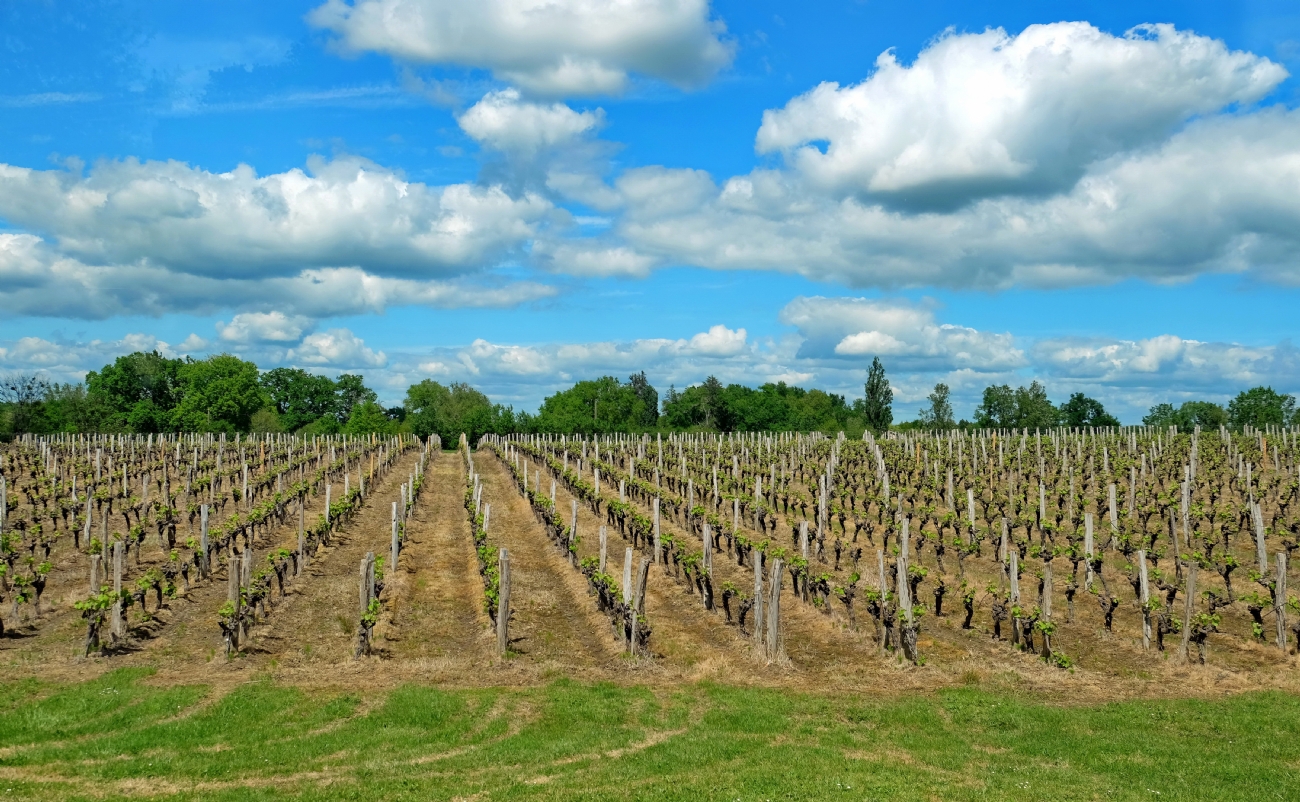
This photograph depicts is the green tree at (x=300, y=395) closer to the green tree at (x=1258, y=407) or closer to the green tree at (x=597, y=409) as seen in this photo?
the green tree at (x=597, y=409)

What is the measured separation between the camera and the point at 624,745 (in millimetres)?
13812

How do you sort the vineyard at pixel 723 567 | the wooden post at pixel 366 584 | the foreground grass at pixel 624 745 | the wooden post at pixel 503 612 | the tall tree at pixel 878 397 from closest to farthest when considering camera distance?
the foreground grass at pixel 624 745 < the wooden post at pixel 503 612 < the vineyard at pixel 723 567 < the wooden post at pixel 366 584 < the tall tree at pixel 878 397

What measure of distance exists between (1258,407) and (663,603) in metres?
104

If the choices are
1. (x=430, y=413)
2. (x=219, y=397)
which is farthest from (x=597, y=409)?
(x=219, y=397)

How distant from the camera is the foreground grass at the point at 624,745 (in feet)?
39.1

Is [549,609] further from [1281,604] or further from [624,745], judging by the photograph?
[1281,604]

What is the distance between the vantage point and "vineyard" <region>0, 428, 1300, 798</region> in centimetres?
1714

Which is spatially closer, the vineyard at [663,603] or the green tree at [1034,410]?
the vineyard at [663,603]

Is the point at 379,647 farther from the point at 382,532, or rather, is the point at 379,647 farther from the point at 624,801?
the point at 382,532

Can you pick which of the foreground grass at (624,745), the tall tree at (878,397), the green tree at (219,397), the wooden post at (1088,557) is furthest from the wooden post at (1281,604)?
the green tree at (219,397)

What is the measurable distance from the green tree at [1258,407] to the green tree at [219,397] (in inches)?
4632

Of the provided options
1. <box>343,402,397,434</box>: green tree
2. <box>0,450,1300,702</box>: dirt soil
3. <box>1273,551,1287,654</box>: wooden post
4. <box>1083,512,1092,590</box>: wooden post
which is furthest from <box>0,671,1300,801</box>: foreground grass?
<box>343,402,397,434</box>: green tree

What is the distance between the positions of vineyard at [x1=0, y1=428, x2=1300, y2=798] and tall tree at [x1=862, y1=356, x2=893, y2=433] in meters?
49.0

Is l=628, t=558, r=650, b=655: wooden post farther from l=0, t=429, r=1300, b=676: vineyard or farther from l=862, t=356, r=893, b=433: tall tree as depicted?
l=862, t=356, r=893, b=433: tall tree
